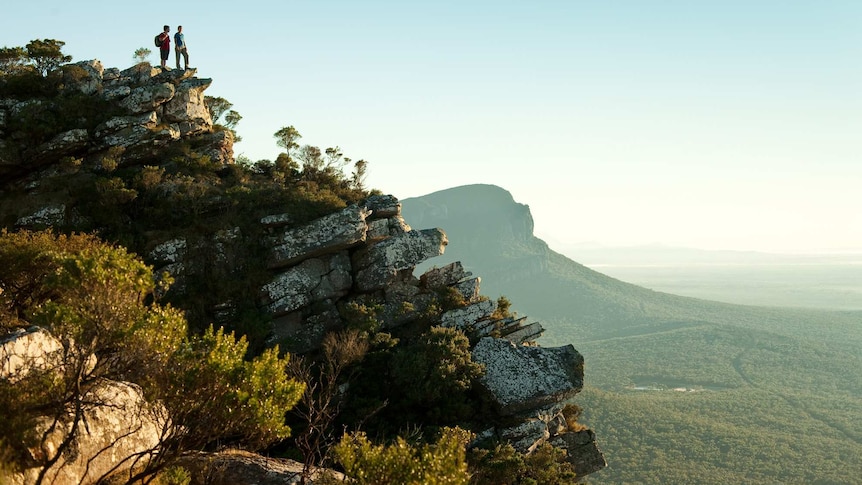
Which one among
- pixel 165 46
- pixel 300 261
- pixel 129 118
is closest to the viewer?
pixel 300 261

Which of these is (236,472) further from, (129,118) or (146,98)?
(146,98)

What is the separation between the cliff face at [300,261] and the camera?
111ft

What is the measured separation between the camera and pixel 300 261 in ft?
119

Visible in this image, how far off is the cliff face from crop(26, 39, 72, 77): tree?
3.85 metres

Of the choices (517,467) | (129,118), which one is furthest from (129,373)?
(129,118)

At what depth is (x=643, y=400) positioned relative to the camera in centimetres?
11638

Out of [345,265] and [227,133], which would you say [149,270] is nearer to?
[345,265]

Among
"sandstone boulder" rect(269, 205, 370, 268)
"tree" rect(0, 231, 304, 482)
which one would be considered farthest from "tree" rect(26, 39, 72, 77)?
"tree" rect(0, 231, 304, 482)

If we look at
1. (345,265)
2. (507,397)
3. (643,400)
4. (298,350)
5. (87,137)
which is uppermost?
(87,137)

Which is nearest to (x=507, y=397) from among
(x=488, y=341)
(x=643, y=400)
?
(x=488, y=341)

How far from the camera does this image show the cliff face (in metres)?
33.8

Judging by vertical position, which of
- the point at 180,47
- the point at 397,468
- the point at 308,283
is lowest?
the point at 397,468

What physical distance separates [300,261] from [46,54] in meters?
25.0

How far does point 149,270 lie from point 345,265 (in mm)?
20413
